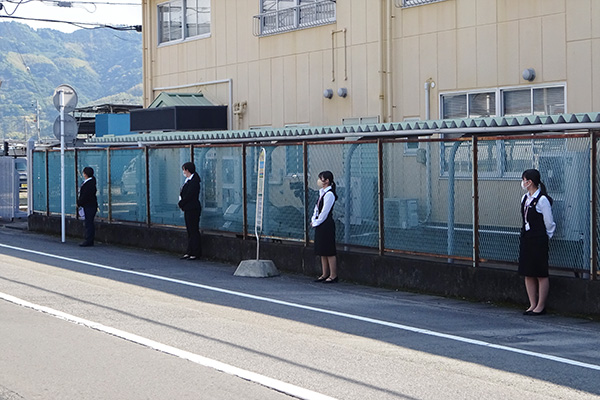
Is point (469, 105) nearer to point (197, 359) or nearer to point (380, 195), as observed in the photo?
point (380, 195)

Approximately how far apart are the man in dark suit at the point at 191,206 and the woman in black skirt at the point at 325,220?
3.87 m

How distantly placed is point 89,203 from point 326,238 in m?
7.89

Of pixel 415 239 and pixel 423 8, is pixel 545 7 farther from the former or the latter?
pixel 415 239

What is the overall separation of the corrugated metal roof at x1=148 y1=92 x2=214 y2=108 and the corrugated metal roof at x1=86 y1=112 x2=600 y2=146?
15.4ft

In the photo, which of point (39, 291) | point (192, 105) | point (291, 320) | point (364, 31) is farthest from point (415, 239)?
point (192, 105)

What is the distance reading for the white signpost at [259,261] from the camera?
14.8 meters

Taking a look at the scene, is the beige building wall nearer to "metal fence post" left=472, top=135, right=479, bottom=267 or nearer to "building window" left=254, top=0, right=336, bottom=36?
"building window" left=254, top=0, right=336, bottom=36

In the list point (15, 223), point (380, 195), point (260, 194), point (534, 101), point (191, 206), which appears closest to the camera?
point (380, 195)

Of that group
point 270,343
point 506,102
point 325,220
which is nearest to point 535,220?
point 325,220

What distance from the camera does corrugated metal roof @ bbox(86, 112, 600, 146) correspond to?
1245cm

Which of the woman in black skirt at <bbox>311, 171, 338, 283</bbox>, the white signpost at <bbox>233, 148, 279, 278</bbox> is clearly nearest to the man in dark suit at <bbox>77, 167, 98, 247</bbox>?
the white signpost at <bbox>233, 148, 279, 278</bbox>

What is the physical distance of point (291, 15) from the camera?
22562 millimetres

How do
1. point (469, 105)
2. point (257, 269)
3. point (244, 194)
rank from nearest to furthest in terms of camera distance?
1. point (257, 269)
2. point (244, 194)
3. point (469, 105)

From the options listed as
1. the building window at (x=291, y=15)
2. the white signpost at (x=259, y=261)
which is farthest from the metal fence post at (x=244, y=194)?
the building window at (x=291, y=15)
